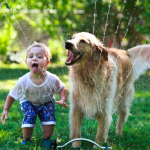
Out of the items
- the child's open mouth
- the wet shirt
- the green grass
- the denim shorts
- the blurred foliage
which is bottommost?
the green grass

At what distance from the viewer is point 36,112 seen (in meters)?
3.12

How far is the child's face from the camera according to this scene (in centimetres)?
296

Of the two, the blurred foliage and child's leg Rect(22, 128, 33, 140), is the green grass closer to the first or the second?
child's leg Rect(22, 128, 33, 140)

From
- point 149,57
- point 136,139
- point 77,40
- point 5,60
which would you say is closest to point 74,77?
point 77,40

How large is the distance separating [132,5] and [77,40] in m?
7.13

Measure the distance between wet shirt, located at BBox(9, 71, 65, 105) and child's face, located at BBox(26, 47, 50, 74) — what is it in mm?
146

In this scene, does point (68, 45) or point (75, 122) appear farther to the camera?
point (75, 122)

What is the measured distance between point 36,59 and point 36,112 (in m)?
0.60

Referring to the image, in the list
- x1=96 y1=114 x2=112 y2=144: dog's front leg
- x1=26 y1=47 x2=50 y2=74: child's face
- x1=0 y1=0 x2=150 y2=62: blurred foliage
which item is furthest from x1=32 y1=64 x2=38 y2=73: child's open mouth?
x1=0 y1=0 x2=150 y2=62: blurred foliage

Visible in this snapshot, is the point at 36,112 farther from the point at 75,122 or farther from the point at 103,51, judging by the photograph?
the point at 103,51

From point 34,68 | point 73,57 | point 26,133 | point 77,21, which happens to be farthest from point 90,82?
point 77,21

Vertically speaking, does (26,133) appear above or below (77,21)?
below

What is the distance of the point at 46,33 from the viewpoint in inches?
343

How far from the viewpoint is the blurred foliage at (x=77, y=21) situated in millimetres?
7513
